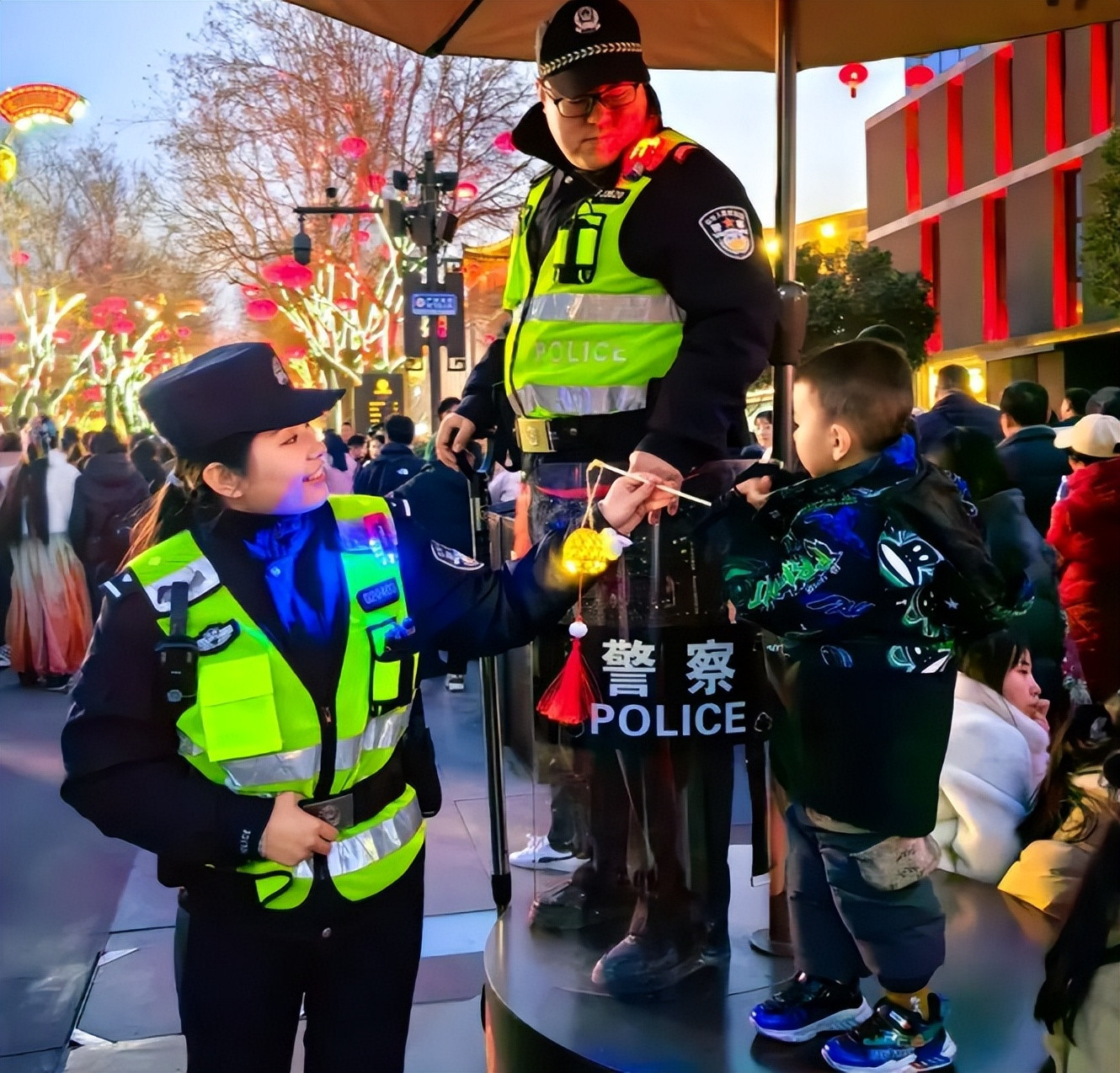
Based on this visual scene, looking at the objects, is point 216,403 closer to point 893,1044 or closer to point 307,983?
point 307,983

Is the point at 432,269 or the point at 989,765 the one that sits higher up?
the point at 432,269

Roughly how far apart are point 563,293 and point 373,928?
3.93ft

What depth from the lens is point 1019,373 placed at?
21375 millimetres

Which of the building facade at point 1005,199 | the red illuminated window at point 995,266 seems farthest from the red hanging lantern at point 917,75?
the red illuminated window at point 995,266

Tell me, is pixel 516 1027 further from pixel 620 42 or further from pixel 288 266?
pixel 288 266

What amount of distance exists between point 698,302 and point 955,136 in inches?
922

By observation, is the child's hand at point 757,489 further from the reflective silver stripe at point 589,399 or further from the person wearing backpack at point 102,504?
the person wearing backpack at point 102,504

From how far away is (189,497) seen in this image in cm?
176

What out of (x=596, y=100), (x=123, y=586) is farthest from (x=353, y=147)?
(x=123, y=586)

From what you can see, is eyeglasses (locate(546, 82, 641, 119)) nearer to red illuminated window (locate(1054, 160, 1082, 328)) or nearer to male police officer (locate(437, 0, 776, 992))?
male police officer (locate(437, 0, 776, 992))

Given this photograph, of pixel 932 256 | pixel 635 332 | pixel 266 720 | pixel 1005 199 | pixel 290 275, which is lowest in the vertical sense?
pixel 266 720

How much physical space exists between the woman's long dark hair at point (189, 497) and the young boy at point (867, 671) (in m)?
0.94

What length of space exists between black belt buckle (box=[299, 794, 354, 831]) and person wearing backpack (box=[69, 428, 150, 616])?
6.75 meters

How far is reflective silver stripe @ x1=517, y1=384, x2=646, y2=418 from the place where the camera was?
2.20 m
